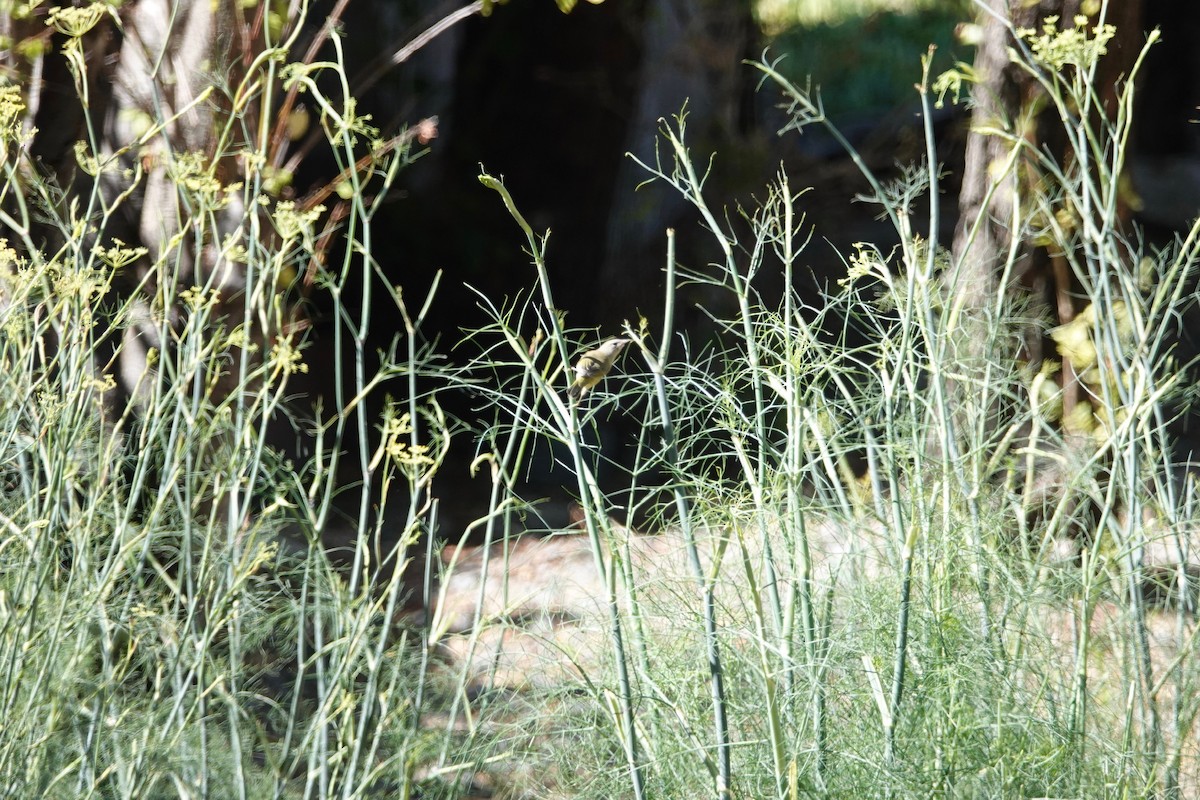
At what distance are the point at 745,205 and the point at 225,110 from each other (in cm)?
331

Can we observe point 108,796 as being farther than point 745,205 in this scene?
No

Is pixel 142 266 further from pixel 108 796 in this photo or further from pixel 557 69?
pixel 557 69

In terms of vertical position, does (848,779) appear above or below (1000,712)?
below

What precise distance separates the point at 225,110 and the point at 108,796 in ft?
3.93

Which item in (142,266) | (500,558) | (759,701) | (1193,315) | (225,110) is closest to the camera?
(759,701)

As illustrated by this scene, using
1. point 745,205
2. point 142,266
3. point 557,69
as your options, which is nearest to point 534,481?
point 745,205

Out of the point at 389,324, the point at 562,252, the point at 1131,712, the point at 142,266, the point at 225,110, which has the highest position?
the point at 225,110

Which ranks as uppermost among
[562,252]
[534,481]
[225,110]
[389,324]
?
[225,110]

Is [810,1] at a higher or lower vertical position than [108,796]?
higher

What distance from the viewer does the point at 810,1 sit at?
862 centimetres

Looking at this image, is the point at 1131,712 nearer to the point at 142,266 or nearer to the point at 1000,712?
the point at 1000,712

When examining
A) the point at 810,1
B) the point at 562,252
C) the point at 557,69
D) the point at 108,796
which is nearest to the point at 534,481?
the point at 562,252

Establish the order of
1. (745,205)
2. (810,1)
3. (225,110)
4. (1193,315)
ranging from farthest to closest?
(810,1)
(1193,315)
(745,205)
(225,110)

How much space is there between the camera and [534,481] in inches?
192
